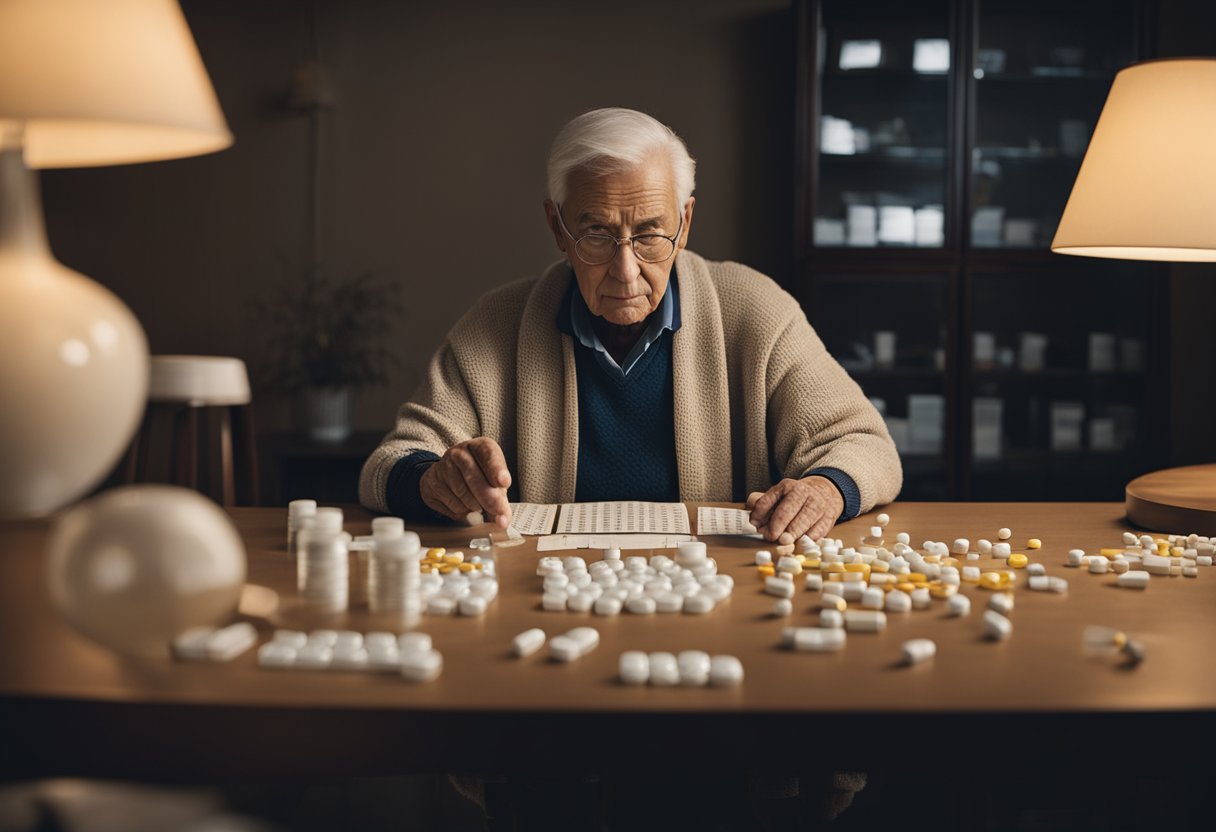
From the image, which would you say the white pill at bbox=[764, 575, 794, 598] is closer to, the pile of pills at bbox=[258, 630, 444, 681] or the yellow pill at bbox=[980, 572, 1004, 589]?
the yellow pill at bbox=[980, 572, 1004, 589]

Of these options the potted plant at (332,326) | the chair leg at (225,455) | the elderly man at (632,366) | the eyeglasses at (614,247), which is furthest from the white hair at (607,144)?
the potted plant at (332,326)

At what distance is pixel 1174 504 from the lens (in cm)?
160

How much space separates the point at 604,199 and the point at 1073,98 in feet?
9.11

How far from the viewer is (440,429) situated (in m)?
1.94

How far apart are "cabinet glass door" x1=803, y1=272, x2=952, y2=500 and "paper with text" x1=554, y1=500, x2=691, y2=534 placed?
2.25m

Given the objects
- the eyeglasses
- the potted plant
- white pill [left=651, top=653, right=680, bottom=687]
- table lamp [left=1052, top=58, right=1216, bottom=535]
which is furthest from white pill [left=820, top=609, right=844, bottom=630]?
the potted plant

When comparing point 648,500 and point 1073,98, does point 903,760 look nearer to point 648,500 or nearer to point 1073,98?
point 648,500

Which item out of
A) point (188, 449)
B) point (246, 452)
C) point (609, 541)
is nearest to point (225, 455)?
point (188, 449)

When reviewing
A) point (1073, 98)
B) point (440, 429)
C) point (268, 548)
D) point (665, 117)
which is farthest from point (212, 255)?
point (1073, 98)

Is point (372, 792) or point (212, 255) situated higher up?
point (212, 255)

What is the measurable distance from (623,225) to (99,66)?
1.06 metres

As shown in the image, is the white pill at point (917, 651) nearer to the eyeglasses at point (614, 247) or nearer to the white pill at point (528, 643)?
the white pill at point (528, 643)

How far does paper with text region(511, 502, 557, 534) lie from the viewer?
160 cm

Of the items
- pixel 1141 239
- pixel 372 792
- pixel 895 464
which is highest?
pixel 1141 239
